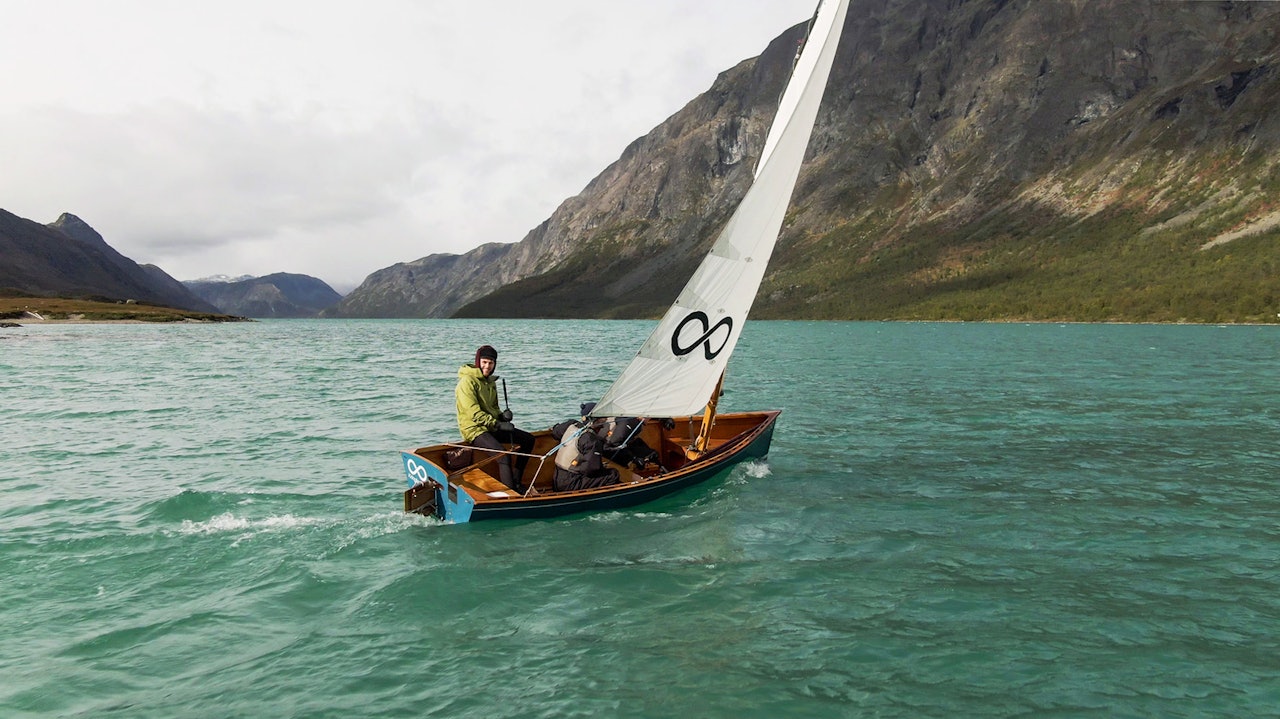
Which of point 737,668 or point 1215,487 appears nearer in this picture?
point 737,668

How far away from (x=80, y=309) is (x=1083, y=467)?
200m

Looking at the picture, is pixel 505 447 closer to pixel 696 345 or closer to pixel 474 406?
pixel 474 406

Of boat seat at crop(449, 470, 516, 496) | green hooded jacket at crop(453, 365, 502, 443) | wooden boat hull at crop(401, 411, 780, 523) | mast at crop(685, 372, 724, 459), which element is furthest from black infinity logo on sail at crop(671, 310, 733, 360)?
boat seat at crop(449, 470, 516, 496)

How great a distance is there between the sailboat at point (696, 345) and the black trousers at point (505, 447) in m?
0.24

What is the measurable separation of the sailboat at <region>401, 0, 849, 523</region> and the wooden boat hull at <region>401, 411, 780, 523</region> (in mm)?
29

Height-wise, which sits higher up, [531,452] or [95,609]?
[531,452]

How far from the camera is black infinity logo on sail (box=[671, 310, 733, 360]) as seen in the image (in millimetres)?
16891

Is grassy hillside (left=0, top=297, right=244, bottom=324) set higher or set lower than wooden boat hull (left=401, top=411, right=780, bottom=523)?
higher

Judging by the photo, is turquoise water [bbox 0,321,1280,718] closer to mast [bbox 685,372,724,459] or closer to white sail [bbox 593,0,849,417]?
mast [bbox 685,372,724,459]

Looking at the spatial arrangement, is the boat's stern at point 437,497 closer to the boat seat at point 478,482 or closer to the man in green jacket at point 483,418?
the boat seat at point 478,482

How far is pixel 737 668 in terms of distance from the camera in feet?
31.6

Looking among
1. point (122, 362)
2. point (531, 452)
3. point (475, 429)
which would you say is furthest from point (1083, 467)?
point (122, 362)

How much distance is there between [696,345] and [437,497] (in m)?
6.51

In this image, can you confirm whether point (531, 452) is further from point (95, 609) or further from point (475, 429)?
point (95, 609)
